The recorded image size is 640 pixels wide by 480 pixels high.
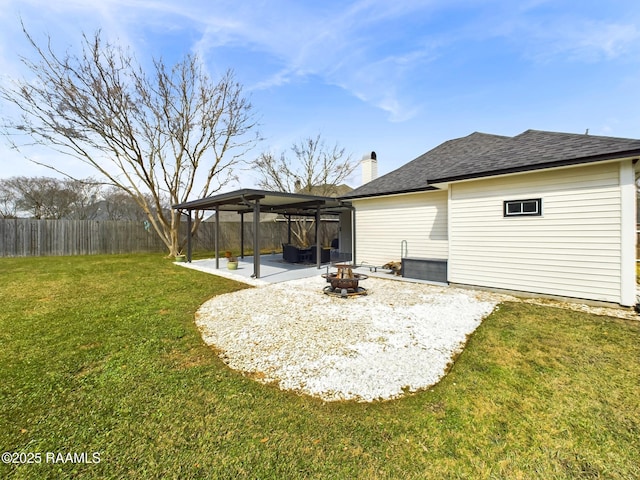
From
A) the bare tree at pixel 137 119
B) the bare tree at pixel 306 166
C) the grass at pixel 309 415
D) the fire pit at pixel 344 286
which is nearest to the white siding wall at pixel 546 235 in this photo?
the grass at pixel 309 415

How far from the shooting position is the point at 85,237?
14.3m

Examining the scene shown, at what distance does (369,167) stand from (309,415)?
11188 millimetres

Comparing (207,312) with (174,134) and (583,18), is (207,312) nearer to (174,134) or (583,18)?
(583,18)

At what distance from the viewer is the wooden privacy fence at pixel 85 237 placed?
43.1 feet

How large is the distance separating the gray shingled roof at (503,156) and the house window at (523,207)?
0.75m

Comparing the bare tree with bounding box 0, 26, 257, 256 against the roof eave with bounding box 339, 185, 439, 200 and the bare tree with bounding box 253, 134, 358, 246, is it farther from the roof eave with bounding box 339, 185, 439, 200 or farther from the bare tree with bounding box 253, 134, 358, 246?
the roof eave with bounding box 339, 185, 439, 200

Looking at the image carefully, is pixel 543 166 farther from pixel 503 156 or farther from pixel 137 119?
pixel 137 119

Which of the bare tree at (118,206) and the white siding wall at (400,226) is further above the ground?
the bare tree at (118,206)

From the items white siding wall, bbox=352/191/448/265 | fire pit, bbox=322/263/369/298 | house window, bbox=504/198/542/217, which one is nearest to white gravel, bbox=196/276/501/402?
fire pit, bbox=322/263/369/298

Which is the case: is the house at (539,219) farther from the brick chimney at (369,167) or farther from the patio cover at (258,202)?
the brick chimney at (369,167)

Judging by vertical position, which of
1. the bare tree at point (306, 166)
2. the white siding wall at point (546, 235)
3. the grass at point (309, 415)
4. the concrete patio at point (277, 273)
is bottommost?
the grass at point (309, 415)

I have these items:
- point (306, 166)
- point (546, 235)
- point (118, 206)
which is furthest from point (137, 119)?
point (546, 235)

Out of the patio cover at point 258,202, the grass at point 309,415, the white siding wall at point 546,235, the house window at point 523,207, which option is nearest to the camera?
the grass at point 309,415

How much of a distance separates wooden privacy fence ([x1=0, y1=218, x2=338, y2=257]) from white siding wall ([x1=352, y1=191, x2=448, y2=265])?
10269 millimetres
